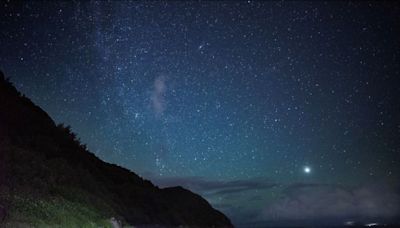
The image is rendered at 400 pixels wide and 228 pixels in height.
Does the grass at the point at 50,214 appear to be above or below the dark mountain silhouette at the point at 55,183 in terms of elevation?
below

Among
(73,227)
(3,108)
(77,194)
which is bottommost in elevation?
(73,227)

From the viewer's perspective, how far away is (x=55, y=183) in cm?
3431

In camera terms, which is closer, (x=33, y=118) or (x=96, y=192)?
(x=96, y=192)

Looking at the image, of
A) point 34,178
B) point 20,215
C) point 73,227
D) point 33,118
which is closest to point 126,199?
point 33,118

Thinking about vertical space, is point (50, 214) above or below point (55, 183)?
below

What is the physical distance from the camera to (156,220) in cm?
5394

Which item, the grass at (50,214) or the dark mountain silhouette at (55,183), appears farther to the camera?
the dark mountain silhouette at (55,183)

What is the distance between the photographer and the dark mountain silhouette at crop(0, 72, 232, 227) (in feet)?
79.9

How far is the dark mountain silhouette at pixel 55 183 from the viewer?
24344 millimetres

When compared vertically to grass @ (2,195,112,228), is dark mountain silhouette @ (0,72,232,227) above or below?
above

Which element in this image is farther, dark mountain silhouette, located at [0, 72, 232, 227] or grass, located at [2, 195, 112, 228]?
dark mountain silhouette, located at [0, 72, 232, 227]

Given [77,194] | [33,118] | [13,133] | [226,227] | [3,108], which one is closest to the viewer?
[77,194]

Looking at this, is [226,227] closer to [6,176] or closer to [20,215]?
[6,176]

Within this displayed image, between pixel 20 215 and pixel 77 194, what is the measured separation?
50.4 ft
